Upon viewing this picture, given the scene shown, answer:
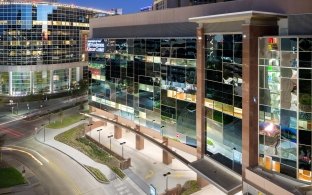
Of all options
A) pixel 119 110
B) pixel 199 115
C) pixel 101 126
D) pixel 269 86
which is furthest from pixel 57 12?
pixel 269 86

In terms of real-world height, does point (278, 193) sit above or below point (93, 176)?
above

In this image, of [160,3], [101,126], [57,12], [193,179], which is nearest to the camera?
[193,179]

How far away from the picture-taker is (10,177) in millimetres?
58625

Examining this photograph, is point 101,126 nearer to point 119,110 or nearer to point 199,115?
point 119,110

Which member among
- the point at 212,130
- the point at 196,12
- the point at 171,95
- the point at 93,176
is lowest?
the point at 93,176

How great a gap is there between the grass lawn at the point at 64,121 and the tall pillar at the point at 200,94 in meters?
52.2

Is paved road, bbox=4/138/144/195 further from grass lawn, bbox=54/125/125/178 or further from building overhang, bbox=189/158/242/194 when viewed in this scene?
building overhang, bbox=189/158/242/194

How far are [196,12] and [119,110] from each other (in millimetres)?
27857

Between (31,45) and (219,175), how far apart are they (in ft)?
334

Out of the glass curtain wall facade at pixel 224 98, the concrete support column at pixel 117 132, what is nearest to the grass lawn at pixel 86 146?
the concrete support column at pixel 117 132

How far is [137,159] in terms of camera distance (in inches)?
2544

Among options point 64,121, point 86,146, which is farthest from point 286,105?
point 64,121

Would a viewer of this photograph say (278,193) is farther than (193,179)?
No

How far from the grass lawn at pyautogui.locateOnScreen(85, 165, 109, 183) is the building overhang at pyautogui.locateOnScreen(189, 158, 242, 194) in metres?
18.2
